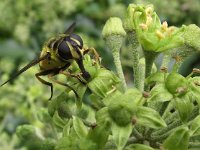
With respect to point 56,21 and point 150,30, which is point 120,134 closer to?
point 150,30

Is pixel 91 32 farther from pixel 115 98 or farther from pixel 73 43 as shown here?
pixel 115 98

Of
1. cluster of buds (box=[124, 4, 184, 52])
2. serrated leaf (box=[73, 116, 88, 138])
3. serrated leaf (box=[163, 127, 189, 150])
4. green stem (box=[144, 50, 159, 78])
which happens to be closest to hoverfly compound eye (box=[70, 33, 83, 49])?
cluster of buds (box=[124, 4, 184, 52])

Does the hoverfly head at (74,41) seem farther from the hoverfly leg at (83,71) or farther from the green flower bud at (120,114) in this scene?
the green flower bud at (120,114)

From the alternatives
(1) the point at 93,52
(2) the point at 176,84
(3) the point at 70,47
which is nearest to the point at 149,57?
(2) the point at 176,84

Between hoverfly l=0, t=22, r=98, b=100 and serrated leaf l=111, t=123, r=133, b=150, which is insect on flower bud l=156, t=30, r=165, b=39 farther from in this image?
serrated leaf l=111, t=123, r=133, b=150

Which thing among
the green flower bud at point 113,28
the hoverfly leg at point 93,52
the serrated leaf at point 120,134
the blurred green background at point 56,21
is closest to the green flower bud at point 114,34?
the green flower bud at point 113,28

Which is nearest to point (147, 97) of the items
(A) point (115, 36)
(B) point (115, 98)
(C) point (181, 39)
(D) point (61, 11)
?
(B) point (115, 98)
